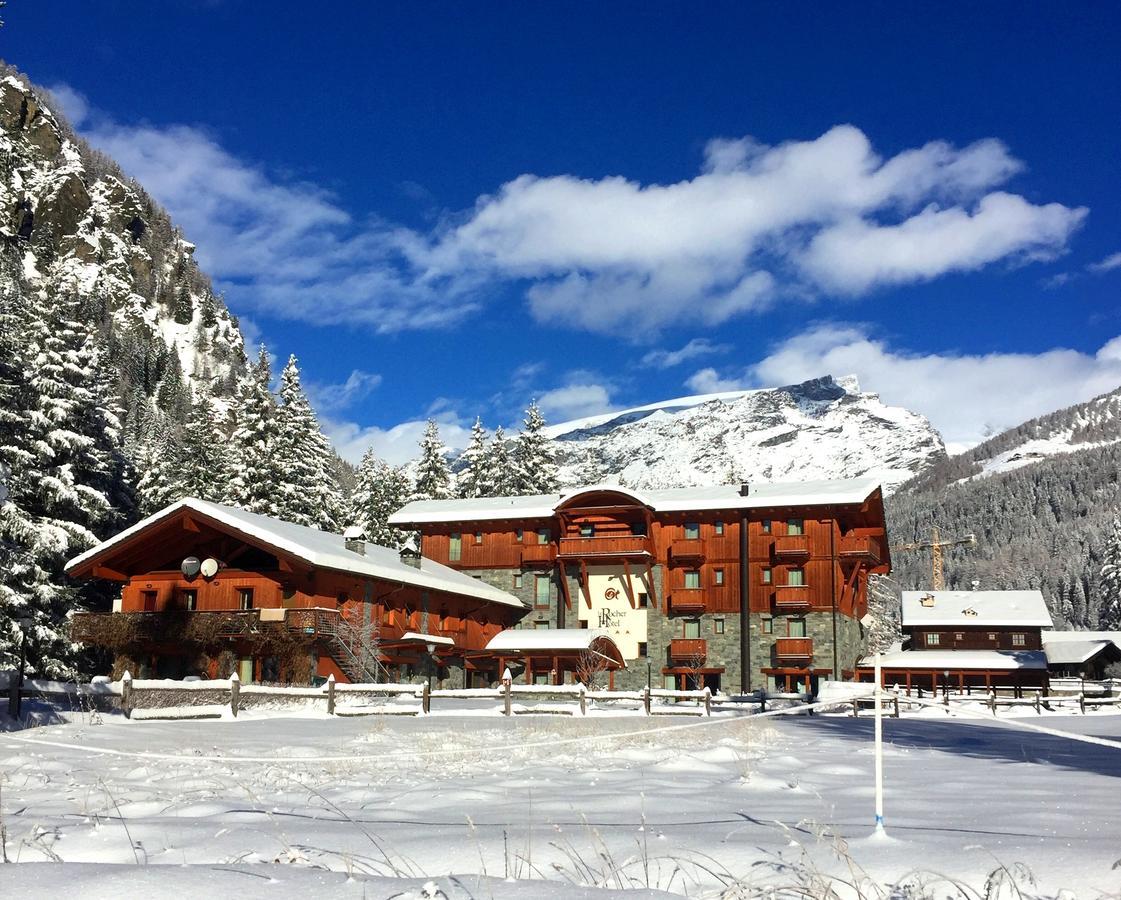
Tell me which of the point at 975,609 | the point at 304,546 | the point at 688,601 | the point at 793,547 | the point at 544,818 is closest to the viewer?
the point at 544,818

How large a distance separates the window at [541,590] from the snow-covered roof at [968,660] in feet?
63.3

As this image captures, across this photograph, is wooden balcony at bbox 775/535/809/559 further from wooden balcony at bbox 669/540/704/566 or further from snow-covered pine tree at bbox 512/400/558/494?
snow-covered pine tree at bbox 512/400/558/494

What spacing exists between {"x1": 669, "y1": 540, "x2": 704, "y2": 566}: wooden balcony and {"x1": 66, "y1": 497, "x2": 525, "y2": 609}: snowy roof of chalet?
1145cm

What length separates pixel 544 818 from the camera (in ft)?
28.2

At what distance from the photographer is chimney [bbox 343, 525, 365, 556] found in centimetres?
4194

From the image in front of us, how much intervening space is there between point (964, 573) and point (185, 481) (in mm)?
160731

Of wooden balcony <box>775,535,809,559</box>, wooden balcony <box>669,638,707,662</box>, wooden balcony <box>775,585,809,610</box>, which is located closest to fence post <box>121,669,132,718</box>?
wooden balcony <box>669,638,707,662</box>

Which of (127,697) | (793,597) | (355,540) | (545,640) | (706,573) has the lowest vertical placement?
(127,697)

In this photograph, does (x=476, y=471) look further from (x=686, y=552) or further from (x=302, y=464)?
(x=686, y=552)

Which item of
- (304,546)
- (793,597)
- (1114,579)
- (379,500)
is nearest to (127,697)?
(304,546)

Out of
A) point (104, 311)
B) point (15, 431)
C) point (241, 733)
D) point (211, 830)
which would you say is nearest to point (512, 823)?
point (211, 830)

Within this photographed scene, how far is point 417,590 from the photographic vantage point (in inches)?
1746

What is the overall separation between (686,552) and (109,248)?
463 feet

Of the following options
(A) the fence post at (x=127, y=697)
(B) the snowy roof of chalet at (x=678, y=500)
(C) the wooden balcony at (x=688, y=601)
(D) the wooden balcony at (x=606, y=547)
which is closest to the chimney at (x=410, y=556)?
(B) the snowy roof of chalet at (x=678, y=500)
